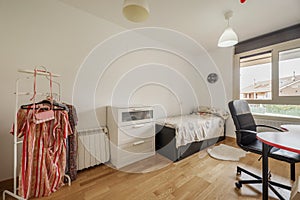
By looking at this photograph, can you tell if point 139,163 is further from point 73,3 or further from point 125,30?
point 73,3

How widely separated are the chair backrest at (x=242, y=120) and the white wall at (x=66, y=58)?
168 centimetres

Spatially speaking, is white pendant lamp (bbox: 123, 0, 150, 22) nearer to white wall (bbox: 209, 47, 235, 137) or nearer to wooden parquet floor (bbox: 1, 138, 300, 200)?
wooden parquet floor (bbox: 1, 138, 300, 200)

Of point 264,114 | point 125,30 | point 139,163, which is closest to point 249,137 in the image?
point 139,163

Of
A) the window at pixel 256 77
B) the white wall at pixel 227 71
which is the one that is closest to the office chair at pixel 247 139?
the window at pixel 256 77

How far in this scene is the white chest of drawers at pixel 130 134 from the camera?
2113 mm

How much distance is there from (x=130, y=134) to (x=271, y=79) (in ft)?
10.7

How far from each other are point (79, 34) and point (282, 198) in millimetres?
3233

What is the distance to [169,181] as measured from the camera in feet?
5.72

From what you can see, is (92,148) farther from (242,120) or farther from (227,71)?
(227,71)

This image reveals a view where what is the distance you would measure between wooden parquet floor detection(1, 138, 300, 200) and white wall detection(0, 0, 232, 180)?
2.77 ft

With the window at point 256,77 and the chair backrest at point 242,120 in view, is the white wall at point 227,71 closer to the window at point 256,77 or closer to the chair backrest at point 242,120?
the window at point 256,77

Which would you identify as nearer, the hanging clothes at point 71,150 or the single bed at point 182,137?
the hanging clothes at point 71,150

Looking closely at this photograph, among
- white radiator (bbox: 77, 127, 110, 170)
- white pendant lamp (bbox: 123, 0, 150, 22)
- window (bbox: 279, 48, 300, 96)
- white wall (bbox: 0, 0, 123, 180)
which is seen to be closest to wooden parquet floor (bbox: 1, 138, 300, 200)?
white radiator (bbox: 77, 127, 110, 170)

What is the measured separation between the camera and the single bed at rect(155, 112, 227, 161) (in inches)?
92.7
